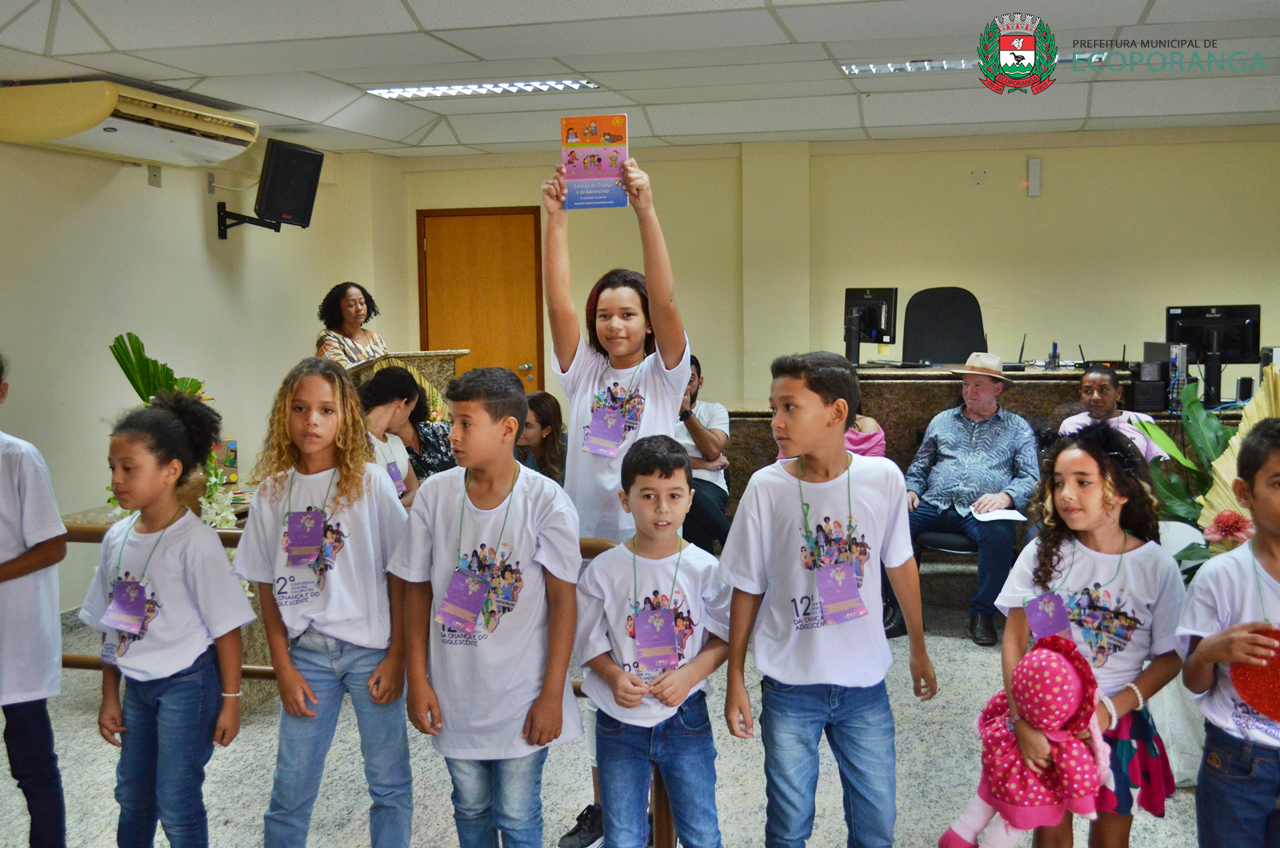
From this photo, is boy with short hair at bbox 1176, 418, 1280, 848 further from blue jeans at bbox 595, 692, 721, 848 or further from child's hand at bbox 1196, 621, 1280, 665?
blue jeans at bbox 595, 692, 721, 848

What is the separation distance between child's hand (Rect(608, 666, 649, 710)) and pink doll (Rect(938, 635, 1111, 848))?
0.68 m

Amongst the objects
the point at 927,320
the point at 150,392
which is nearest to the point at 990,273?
the point at 927,320

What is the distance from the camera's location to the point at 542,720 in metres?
1.86

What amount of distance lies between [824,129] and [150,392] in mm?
4929

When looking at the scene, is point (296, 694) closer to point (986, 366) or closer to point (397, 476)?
point (397, 476)

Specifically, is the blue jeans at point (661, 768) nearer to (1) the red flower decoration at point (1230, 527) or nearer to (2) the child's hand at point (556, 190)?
(2) the child's hand at point (556, 190)

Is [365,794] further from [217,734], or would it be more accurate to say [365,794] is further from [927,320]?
[927,320]

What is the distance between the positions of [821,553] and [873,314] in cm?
434

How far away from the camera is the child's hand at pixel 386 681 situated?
195 cm

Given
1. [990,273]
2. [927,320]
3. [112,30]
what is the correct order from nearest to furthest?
1. [112,30]
2. [927,320]
3. [990,273]

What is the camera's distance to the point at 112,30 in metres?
4.39

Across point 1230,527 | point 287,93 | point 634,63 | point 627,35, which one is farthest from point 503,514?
point 287,93

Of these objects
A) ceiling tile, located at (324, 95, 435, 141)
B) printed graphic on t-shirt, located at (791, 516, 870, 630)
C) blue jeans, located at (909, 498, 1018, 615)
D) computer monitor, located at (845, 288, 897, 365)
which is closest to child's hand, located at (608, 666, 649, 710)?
printed graphic on t-shirt, located at (791, 516, 870, 630)

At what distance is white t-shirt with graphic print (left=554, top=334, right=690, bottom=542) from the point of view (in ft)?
7.18
